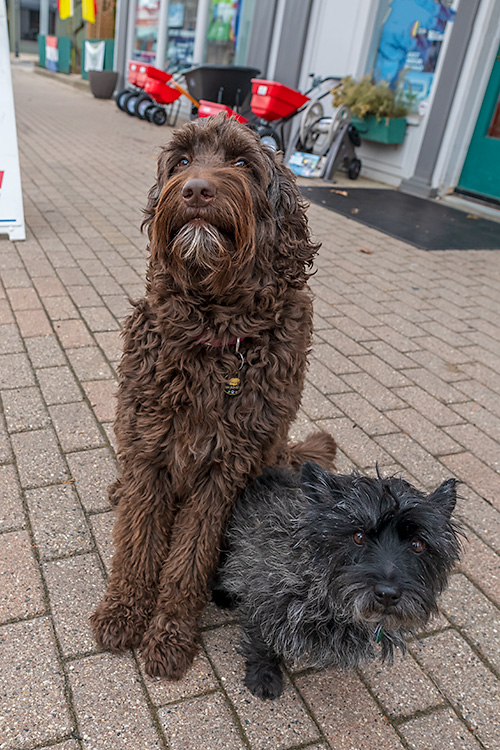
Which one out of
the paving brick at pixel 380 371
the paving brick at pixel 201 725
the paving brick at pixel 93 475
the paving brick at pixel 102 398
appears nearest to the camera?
the paving brick at pixel 201 725

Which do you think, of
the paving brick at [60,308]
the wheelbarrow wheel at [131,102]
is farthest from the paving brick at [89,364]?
the wheelbarrow wheel at [131,102]

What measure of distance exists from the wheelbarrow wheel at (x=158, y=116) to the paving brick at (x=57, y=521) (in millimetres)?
13284

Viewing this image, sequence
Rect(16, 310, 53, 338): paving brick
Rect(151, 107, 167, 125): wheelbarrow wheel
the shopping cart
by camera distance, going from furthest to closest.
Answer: Rect(151, 107, 167, 125): wheelbarrow wheel, the shopping cart, Rect(16, 310, 53, 338): paving brick

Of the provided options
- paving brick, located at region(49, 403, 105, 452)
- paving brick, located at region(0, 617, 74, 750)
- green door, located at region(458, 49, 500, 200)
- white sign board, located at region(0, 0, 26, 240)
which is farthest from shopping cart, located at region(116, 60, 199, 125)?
paving brick, located at region(0, 617, 74, 750)

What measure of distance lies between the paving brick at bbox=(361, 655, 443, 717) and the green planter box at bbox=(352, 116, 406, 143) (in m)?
9.52

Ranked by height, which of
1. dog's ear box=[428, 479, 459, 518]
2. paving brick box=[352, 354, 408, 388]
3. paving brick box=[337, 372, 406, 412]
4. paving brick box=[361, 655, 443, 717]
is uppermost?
dog's ear box=[428, 479, 459, 518]

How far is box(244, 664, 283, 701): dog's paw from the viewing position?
2064 millimetres

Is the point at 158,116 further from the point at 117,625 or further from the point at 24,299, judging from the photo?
the point at 117,625

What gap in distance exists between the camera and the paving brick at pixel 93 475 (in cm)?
283

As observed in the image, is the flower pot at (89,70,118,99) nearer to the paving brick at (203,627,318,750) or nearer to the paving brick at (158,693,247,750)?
the paving brick at (203,627,318,750)

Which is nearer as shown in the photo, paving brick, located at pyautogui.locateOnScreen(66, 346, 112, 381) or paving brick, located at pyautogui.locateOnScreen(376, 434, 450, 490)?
paving brick, located at pyautogui.locateOnScreen(376, 434, 450, 490)

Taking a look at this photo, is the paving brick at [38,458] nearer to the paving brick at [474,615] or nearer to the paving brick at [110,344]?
the paving brick at [110,344]

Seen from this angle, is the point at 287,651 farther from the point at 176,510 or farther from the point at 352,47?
the point at 352,47

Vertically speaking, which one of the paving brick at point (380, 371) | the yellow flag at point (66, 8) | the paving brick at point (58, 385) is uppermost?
the yellow flag at point (66, 8)
